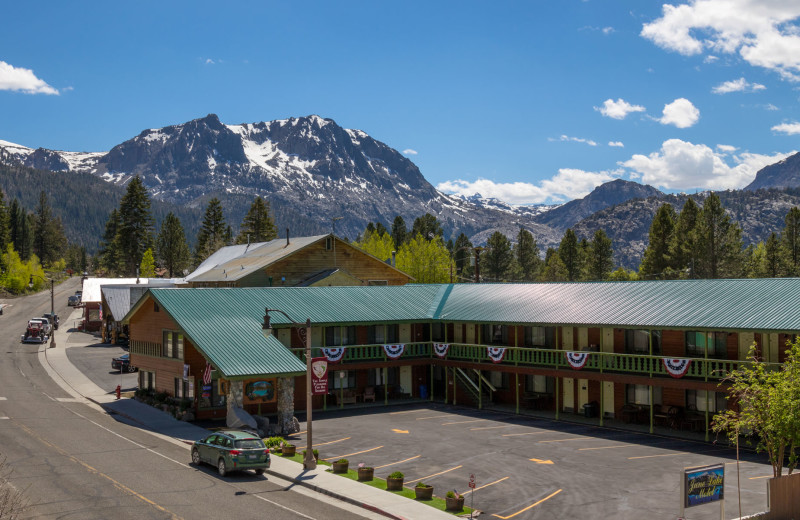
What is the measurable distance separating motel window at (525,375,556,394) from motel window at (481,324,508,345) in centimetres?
329

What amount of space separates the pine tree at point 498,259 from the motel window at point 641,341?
10005 centimetres

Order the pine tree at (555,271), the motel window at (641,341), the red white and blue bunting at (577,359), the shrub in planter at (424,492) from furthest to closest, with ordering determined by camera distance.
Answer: the pine tree at (555,271) < the red white and blue bunting at (577,359) < the motel window at (641,341) < the shrub in planter at (424,492)

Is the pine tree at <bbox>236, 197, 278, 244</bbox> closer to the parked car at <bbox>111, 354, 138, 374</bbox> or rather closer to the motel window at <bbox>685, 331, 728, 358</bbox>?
the parked car at <bbox>111, 354, 138, 374</bbox>

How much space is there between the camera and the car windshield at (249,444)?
31594 millimetres

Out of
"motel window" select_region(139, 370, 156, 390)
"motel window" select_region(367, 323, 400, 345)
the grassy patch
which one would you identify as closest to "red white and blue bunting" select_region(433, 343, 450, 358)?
"motel window" select_region(367, 323, 400, 345)

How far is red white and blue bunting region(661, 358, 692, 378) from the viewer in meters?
40.8

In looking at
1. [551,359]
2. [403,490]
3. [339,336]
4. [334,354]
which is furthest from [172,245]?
[403,490]

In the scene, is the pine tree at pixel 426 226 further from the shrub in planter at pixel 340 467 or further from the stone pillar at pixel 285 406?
the shrub in planter at pixel 340 467

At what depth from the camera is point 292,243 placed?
249 feet

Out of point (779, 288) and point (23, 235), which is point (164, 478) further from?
point (23, 235)

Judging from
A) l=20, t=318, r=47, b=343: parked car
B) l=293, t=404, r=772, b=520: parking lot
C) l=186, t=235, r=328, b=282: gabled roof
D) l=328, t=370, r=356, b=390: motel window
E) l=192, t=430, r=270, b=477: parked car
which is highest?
l=186, t=235, r=328, b=282: gabled roof

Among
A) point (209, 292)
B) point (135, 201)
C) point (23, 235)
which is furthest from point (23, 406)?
point (23, 235)

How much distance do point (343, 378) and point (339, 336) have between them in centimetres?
309

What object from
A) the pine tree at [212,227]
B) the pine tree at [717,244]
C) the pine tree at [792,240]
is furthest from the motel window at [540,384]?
the pine tree at [212,227]
